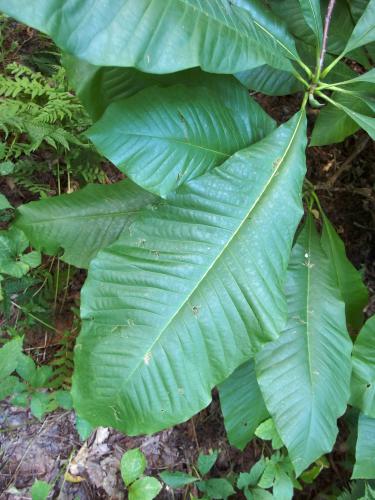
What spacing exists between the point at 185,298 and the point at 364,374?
71cm

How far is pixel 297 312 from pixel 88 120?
1.08 meters

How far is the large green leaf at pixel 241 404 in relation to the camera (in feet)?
5.00

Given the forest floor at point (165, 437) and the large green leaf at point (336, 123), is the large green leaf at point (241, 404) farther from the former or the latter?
the large green leaf at point (336, 123)

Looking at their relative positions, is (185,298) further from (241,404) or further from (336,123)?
(336,123)

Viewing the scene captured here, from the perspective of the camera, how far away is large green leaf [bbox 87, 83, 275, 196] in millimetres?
1075

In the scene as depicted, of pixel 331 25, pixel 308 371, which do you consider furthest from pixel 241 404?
pixel 331 25

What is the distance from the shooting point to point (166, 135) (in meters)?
1.12

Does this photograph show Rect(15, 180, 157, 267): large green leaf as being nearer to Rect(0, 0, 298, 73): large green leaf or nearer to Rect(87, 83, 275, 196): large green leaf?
Rect(87, 83, 275, 196): large green leaf

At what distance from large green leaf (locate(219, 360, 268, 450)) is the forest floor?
38 cm

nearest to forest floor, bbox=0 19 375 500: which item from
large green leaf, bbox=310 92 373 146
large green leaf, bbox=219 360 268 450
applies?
large green leaf, bbox=219 360 268 450

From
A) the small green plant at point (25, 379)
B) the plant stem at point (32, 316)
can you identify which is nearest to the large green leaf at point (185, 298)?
the small green plant at point (25, 379)

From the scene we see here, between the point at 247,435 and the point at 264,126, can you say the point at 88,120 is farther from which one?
the point at 247,435

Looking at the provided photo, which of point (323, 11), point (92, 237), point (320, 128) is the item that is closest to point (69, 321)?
point (92, 237)

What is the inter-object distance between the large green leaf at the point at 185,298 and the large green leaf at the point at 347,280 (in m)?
0.52
